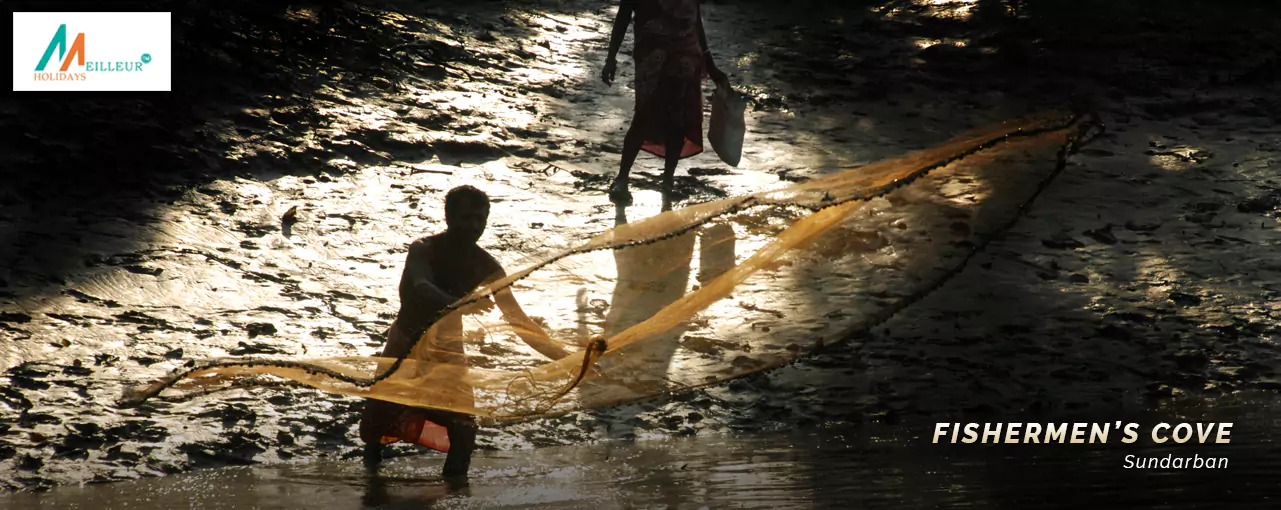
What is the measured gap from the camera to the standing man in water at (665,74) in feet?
23.1

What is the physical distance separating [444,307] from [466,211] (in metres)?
0.40

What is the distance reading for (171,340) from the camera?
534 centimetres

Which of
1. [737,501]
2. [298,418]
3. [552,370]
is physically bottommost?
[298,418]

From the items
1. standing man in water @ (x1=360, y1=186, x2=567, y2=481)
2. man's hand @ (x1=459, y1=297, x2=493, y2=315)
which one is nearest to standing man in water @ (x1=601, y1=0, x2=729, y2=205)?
standing man in water @ (x1=360, y1=186, x2=567, y2=481)

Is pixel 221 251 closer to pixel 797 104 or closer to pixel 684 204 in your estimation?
pixel 684 204

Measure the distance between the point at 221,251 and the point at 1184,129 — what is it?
7788 mm

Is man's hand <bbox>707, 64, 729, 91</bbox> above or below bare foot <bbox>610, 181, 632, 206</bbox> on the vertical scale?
above

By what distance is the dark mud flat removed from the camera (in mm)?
4910

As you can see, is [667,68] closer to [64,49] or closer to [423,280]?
[423,280]

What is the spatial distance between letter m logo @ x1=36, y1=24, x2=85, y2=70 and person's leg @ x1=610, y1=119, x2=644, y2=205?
5085 millimetres

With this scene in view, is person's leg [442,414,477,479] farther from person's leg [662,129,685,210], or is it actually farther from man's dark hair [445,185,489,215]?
person's leg [662,129,685,210]

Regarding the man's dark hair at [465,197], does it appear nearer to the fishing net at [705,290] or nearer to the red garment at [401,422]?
the fishing net at [705,290]

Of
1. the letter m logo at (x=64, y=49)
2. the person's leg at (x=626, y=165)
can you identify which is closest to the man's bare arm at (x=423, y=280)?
the person's leg at (x=626, y=165)

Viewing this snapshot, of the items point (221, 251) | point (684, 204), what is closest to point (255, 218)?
point (221, 251)
